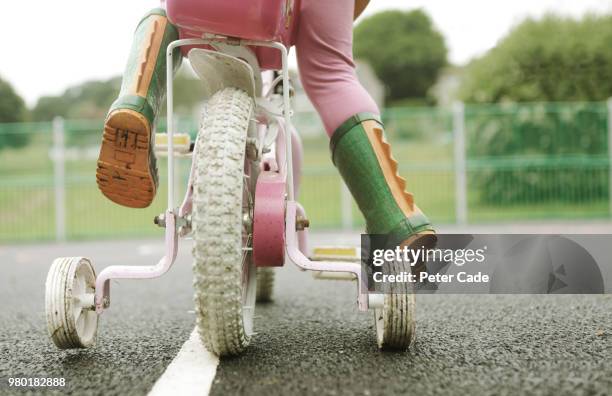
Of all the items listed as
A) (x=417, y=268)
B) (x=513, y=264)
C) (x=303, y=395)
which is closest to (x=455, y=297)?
(x=513, y=264)

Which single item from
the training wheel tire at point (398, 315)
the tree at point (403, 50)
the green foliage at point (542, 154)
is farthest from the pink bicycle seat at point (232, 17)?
the tree at point (403, 50)

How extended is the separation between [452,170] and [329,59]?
7.12 metres

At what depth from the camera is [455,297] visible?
2504mm

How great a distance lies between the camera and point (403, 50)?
4488 cm

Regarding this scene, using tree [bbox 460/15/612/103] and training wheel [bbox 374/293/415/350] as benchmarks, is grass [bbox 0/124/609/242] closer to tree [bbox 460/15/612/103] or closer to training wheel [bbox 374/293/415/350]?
tree [bbox 460/15/612/103]

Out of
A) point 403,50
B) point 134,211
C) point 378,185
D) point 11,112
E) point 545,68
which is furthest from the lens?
point 403,50

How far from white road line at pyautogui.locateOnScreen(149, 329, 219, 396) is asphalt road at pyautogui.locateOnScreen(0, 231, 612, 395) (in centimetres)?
2

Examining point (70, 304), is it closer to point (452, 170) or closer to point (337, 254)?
point (337, 254)

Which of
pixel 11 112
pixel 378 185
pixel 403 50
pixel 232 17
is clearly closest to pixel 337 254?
pixel 378 185

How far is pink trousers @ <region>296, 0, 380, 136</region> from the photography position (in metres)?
1.69

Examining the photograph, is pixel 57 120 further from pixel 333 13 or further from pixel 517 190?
pixel 333 13

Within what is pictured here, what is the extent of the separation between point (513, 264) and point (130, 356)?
5.62ft

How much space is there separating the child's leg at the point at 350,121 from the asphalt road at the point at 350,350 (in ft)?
1.08

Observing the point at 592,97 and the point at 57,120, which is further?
the point at 592,97
